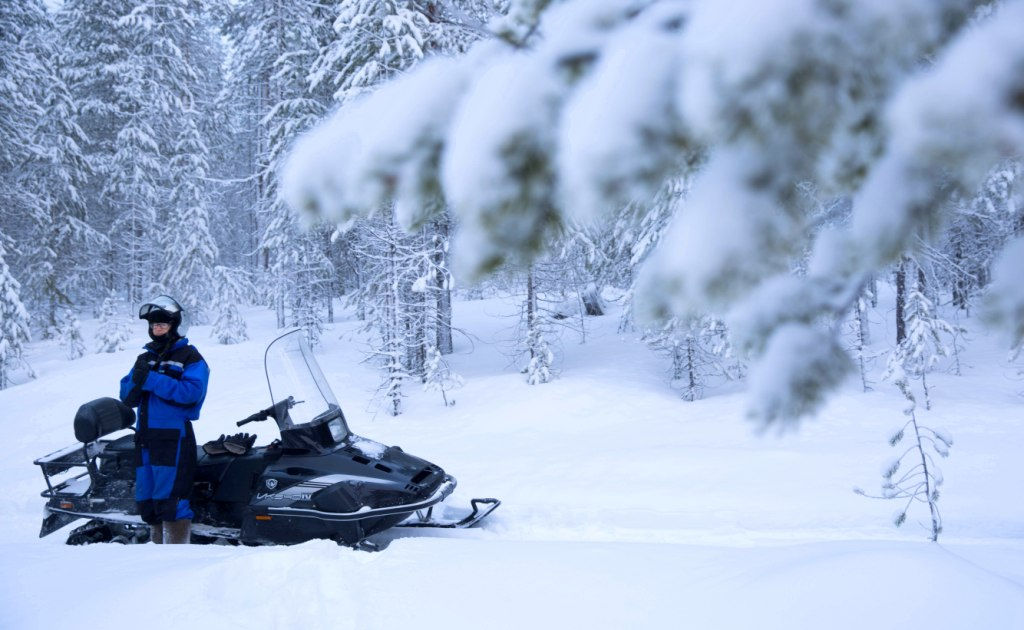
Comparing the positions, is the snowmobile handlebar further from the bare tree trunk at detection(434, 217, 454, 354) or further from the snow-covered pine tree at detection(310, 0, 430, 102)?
the snow-covered pine tree at detection(310, 0, 430, 102)

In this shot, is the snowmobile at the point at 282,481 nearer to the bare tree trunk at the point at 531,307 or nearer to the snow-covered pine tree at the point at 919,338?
the bare tree trunk at the point at 531,307

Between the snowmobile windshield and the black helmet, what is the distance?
28.9 inches

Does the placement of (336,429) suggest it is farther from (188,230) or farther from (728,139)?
(188,230)

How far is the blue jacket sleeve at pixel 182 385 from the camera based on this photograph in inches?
188

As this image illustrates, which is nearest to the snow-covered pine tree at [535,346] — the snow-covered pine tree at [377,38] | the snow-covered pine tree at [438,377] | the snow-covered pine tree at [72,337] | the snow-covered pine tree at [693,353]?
the snow-covered pine tree at [438,377]

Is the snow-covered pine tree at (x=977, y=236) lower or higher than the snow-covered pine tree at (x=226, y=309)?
higher

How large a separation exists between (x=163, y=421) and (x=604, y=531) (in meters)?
3.84

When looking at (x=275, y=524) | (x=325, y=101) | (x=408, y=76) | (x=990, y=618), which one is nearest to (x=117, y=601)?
(x=275, y=524)

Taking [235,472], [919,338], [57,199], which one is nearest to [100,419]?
[235,472]

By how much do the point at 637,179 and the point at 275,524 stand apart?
4.62 metres

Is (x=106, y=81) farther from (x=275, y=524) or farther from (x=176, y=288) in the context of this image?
(x=275, y=524)

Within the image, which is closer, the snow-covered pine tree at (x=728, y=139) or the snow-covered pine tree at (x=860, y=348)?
the snow-covered pine tree at (x=728, y=139)

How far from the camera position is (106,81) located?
20.9 meters

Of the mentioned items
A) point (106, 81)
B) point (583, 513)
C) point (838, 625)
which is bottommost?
point (583, 513)
